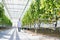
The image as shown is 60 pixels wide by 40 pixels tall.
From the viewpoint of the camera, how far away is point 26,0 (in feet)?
90.5

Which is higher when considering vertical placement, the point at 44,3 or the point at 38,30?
the point at 44,3

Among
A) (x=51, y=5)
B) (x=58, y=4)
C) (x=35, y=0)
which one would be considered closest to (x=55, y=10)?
(x=51, y=5)

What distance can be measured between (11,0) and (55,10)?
12.0 m

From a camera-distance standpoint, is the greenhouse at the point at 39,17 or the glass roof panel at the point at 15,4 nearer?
the greenhouse at the point at 39,17

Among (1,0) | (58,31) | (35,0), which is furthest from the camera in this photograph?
(1,0)

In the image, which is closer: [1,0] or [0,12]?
[1,0]

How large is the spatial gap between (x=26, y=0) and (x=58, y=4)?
12.5 metres

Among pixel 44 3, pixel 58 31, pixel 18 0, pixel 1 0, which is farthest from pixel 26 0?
pixel 44 3

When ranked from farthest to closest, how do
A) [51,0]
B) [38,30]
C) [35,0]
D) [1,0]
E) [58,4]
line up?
[38,30], [1,0], [35,0], [51,0], [58,4]

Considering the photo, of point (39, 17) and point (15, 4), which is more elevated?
point (15, 4)

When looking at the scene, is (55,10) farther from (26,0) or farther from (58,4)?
(26,0)

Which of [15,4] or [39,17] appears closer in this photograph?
[39,17]

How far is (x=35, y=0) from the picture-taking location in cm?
2634

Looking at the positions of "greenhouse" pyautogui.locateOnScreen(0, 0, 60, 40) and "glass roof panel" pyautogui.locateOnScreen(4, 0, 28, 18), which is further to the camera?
"glass roof panel" pyautogui.locateOnScreen(4, 0, 28, 18)
